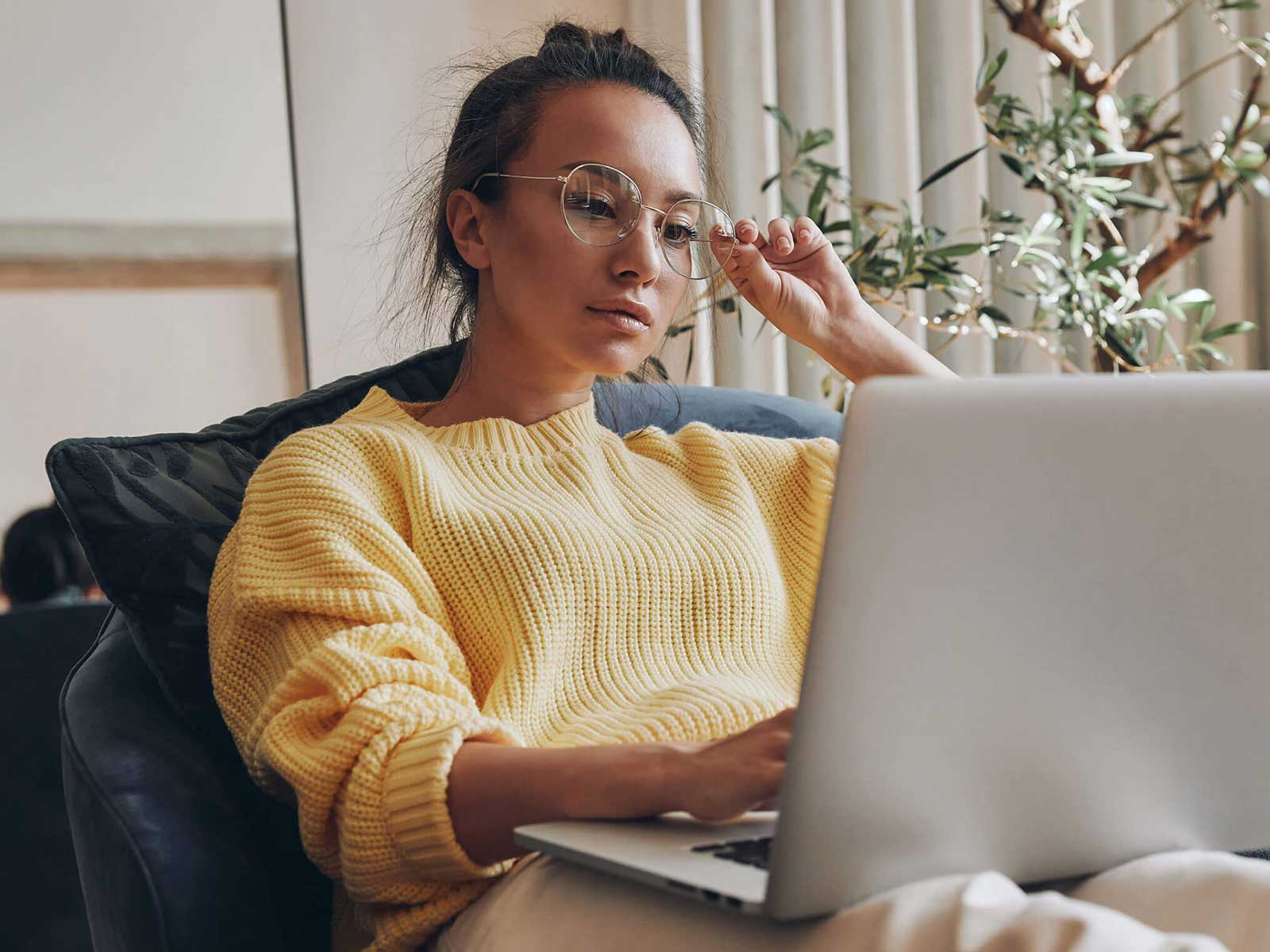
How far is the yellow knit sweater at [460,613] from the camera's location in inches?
34.5

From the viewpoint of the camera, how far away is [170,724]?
104 cm

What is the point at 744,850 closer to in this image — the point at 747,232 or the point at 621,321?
the point at 621,321

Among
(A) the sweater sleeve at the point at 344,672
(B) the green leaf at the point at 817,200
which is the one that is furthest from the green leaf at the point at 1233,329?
(A) the sweater sleeve at the point at 344,672

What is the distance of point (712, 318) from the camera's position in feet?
6.31

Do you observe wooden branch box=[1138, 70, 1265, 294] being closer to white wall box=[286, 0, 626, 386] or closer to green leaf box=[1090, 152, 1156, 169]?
green leaf box=[1090, 152, 1156, 169]

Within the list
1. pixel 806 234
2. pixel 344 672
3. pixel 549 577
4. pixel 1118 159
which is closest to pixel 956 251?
pixel 1118 159

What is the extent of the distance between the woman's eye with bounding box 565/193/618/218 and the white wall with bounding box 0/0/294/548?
5.71 ft

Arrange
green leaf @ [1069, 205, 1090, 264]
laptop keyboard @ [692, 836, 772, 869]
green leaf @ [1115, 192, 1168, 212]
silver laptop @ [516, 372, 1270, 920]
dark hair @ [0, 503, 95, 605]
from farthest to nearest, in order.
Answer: dark hair @ [0, 503, 95, 605]
green leaf @ [1115, 192, 1168, 212]
green leaf @ [1069, 205, 1090, 264]
laptop keyboard @ [692, 836, 772, 869]
silver laptop @ [516, 372, 1270, 920]

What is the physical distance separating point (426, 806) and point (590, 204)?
57cm

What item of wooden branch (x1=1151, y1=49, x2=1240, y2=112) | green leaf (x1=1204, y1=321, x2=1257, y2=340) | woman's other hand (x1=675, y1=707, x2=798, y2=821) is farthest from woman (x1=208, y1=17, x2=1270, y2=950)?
wooden branch (x1=1151, y1=49, x2=1240, y2=112)

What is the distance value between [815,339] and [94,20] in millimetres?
1919

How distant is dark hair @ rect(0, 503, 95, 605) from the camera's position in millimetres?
2186

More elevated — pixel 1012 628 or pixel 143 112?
pixel 143 112

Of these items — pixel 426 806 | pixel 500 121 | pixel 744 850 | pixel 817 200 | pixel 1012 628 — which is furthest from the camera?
pixel 817 200
